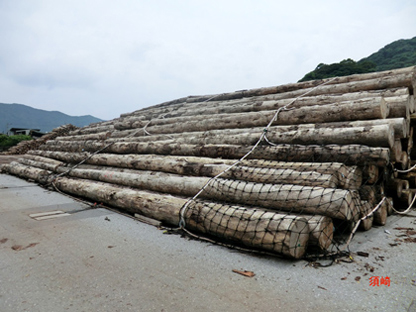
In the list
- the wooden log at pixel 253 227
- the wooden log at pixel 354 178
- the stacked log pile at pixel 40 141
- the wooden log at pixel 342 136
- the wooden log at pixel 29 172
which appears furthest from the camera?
the stacked log pile at pixel 40 141

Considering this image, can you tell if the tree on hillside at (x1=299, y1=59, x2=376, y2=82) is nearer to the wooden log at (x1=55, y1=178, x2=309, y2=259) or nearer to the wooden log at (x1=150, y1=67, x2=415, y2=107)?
the wooden log at (x1=150, y1=67, x2=415, y2=107)

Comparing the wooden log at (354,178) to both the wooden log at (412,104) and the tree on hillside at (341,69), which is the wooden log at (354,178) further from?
the tree on hillside at (341,69)

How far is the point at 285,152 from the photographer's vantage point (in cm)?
466

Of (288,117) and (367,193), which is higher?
(288,117)

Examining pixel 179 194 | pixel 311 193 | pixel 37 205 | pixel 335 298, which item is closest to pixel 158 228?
pixel 179 194

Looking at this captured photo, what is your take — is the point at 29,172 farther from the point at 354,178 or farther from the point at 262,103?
the point at 354,178

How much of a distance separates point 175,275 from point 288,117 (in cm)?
416

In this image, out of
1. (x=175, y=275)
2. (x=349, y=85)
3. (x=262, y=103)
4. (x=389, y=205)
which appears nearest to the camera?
(x=175, y=275)

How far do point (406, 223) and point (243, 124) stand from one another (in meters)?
3.70

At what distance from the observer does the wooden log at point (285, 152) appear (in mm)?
3902

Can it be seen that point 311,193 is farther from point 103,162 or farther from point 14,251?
point 103,162

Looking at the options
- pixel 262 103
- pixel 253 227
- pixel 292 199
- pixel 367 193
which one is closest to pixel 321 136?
pixel 367 193

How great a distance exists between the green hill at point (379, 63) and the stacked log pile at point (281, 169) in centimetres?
2427

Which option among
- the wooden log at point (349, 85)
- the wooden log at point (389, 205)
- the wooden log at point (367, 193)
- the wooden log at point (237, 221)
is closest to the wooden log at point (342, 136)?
the wooden log at point (367, 193)
